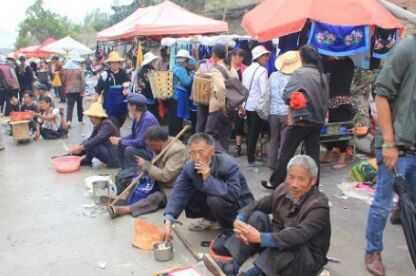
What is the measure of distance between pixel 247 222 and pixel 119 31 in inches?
352

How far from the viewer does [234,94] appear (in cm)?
669

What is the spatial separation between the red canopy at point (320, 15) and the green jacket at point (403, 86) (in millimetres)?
3305

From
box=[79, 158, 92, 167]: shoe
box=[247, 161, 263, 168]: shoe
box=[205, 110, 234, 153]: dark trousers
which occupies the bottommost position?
box=[79, 158, 92, 167]: shoe

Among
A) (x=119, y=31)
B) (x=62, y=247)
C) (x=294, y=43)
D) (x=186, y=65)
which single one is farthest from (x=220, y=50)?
(x=119, y=31)

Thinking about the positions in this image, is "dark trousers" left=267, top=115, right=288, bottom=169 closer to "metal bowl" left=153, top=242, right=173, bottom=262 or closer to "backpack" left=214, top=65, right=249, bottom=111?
"backpack" left=214, top=65, right=249, bottom=111

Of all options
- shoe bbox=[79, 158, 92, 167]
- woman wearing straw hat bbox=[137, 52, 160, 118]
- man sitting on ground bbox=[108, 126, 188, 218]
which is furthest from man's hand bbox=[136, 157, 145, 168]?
woman wearing straw hat bbox=[137, 52, 160, 118]

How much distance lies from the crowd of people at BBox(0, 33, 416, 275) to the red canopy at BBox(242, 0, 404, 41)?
1.31ft

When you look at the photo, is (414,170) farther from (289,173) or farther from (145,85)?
(145,85)

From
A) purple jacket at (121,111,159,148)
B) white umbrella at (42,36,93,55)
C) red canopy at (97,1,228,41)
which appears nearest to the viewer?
purple jacket at (121,111,159,148)

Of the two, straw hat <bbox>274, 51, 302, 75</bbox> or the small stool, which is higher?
straw hat <bbox>274, 51, 302, 75</bbox>

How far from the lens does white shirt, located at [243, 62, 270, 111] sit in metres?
6.80

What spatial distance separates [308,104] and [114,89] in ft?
15.9

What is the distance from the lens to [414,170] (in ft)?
10.7

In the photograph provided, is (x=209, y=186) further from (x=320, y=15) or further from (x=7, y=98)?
(x=7, y=98)
